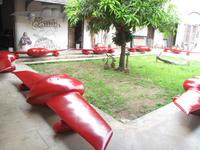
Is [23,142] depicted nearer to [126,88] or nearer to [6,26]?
[126,88]

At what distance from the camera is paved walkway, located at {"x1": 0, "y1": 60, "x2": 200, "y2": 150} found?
2.30m

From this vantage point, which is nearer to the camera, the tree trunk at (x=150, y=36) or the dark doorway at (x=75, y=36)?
the dark doorway at (x=75, y=36)

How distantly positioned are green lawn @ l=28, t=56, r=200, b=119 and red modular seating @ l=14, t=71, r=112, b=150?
90 centimetres

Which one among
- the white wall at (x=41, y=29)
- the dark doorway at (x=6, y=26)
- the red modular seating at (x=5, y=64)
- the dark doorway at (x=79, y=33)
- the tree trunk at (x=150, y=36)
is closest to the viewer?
the red modular seating at (x=5, y=64)

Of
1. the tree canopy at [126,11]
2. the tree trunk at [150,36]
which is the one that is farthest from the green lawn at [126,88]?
the tree trunk at [150,36]

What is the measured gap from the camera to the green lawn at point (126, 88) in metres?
3.65

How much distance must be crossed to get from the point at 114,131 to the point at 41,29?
8048 millimetres

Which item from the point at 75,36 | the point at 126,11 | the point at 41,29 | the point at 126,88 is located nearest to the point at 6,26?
the point at 41,29

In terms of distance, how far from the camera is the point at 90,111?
95.0 inches

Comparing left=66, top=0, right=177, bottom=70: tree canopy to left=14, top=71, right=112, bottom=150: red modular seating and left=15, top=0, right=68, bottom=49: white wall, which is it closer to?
left=14, top=71, right=112, bottom=150: red modular seating

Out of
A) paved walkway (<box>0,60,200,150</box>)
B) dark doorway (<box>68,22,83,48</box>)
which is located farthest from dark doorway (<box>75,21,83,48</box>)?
paved walkway (<box>0,60,200,150</box>)

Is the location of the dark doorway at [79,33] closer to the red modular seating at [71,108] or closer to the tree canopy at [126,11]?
the tree canopy at [126,11]

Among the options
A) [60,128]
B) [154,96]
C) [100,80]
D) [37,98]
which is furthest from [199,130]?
[100,80]

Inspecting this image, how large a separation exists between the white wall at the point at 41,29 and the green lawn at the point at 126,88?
2.97 m
